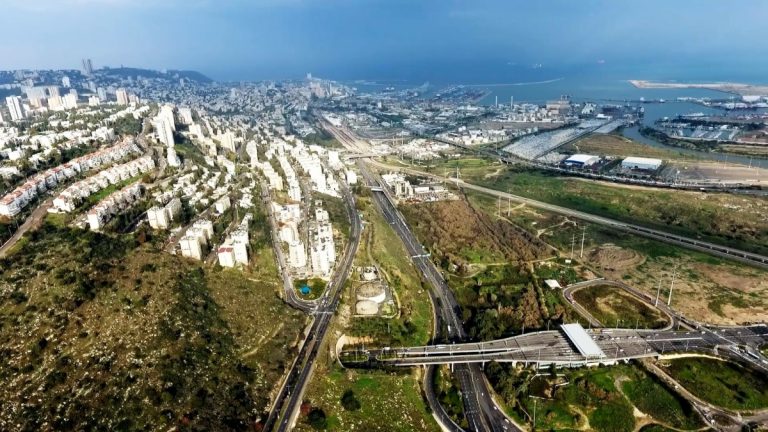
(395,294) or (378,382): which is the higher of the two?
(395,294)

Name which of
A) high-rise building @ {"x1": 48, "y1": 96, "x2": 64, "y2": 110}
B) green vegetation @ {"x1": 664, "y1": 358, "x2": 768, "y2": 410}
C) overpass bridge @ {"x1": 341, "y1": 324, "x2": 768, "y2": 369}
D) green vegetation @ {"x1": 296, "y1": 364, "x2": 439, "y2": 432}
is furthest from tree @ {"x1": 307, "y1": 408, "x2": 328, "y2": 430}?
high-rise building @ {"x1": 48, "y1": 96, "x2": 64, "y2": 110}

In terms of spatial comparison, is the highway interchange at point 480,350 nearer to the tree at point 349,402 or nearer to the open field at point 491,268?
the open field at point 491,268

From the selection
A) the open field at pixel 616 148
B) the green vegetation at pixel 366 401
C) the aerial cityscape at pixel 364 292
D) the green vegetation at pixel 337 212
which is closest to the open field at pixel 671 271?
the aerial cityscape at pixel 364 292

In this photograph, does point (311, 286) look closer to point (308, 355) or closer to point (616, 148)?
point (308, 355)

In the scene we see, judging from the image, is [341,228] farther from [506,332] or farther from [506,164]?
[506,164]

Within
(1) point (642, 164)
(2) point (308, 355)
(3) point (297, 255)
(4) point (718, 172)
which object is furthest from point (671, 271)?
(4) point (718, 172)

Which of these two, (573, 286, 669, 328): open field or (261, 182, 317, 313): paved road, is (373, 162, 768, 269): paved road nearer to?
(573, 286, 669, 328): open field

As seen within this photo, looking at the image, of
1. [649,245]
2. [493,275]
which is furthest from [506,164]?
[493,275]
